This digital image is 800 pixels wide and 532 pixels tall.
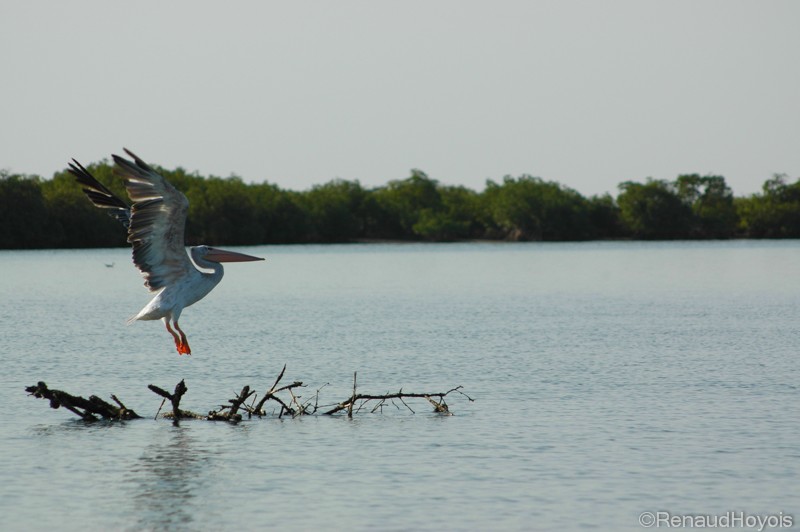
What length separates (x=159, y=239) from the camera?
12945 millimetres

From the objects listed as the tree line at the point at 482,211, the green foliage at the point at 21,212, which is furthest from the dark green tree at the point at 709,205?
the green foliage at the point at 21,212

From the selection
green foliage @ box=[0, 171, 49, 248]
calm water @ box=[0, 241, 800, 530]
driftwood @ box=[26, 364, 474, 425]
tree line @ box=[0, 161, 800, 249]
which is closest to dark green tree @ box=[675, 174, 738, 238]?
tree line @ box=[0, 161, 800, 249]

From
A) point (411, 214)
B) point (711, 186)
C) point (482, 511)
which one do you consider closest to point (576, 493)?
point (482, 511)

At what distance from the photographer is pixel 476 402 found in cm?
1812

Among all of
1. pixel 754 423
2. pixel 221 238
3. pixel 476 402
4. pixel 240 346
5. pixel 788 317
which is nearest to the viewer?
pixel 754 423

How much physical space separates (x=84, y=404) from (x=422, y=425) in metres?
4.19

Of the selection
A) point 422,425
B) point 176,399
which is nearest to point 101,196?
point 176,399

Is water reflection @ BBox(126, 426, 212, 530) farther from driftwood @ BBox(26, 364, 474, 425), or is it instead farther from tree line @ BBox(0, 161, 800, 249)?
tree line @ BBox(0, 161, 800, 249)

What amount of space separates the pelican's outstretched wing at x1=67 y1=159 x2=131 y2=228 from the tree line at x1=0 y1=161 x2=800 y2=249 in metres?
104

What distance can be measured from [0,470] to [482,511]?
17.3 ft

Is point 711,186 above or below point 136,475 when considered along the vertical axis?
above

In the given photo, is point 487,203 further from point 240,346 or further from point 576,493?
point 576,493

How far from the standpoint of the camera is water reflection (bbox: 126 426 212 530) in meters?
11.6

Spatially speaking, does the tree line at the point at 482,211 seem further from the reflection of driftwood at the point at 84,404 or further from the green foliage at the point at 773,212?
the reflection of driftwood at the point at 84,404
